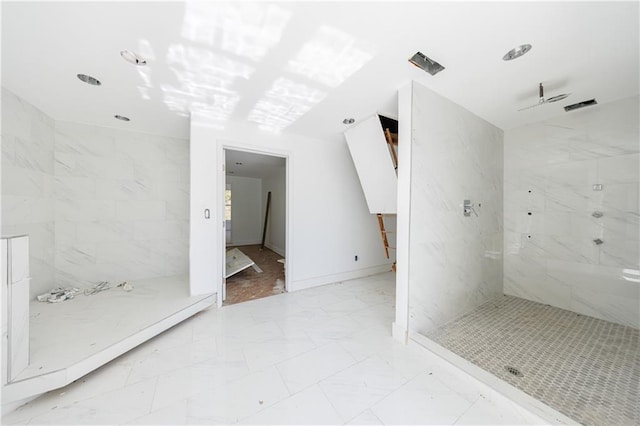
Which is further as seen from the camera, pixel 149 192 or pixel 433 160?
pixel 149 192

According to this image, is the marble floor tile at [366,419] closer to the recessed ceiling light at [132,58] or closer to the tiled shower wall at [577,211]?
the recessed ceiling light at [132,58]

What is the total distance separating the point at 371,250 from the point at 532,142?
2.87 meters

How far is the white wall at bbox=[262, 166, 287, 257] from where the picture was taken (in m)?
6.18

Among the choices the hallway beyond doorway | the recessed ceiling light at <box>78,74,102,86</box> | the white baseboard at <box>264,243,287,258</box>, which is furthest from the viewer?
the white baseboard at <box>264,243,287,258</box>

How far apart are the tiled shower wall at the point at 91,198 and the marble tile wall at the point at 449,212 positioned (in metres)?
3.63

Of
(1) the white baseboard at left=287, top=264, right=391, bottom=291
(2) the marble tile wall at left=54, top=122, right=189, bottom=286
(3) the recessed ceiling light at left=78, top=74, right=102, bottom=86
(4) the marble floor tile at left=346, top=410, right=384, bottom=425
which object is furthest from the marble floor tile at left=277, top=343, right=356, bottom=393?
(3) the recessed ceiling light at left=78, top=74, right=102, bottom=86

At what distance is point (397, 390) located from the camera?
5.14ft

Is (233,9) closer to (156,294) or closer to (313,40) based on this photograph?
(313,40)

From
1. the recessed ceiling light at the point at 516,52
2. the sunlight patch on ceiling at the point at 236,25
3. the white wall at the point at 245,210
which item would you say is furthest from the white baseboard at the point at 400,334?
the white wall at the point at 245,210

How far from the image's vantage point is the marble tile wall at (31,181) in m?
2.26

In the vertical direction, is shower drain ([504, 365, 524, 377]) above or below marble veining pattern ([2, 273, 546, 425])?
above

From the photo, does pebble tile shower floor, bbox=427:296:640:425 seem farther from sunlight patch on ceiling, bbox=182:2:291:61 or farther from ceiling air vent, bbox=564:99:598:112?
sunlight patch on ceiling, bbox=182:2:291:61

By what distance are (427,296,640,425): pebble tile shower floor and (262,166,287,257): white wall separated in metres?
4.62

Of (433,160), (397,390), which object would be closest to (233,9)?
(433,160)
